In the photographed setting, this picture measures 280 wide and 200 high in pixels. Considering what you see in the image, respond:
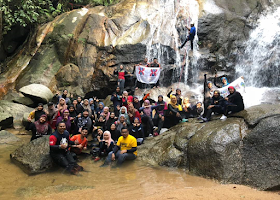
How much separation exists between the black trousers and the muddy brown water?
0.19 m

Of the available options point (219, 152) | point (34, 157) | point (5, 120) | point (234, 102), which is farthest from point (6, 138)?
point (234, 102)

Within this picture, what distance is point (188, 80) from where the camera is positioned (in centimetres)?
1392

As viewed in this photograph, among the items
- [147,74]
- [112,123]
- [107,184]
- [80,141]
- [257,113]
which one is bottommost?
[107,184]

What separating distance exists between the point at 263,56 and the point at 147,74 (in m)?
7.35

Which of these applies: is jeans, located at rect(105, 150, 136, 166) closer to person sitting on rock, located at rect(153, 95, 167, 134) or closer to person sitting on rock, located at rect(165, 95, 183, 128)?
person sitting on rock, located at rect(153, 95, 167, 134)

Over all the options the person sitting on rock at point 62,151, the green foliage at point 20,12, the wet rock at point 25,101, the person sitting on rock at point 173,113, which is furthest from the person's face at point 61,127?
the green foliage at point 20,12

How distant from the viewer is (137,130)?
8148 millimetres

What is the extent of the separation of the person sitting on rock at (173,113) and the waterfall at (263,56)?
21.6 feet

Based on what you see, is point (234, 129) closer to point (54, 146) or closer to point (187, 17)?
point (54, 146)

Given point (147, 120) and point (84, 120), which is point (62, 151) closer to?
point (84, 120)

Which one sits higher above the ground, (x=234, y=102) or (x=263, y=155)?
(x=234, y=102)

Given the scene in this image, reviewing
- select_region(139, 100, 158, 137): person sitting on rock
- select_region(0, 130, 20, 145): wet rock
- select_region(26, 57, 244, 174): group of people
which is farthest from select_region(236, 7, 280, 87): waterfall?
select_region(0, 130, 20, 145): wet rock

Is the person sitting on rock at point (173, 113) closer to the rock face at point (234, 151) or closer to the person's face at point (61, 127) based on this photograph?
the rock face at point (234, 151)

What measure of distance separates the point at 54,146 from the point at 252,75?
1181cm
